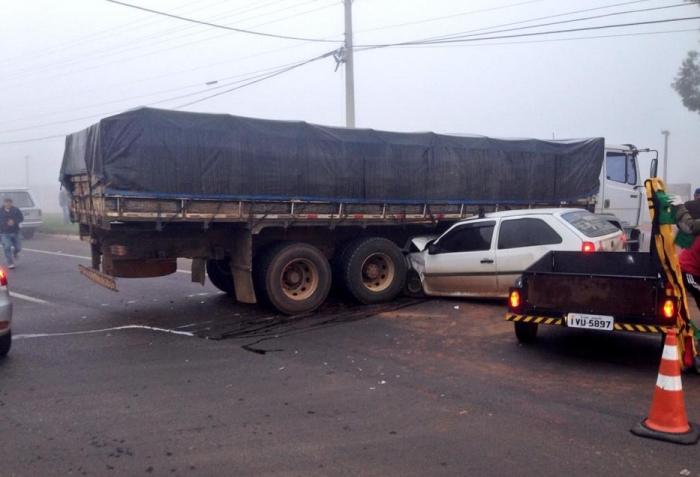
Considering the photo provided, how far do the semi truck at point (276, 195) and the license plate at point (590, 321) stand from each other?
412 cm

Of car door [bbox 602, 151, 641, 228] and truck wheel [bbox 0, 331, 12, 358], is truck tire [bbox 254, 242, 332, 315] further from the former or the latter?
car door [bbox 602, 151, 641, 228]

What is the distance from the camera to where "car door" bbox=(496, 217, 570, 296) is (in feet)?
31.2

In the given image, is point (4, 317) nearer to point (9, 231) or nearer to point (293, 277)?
point (293, 277)

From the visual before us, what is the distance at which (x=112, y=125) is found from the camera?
28.1 ft

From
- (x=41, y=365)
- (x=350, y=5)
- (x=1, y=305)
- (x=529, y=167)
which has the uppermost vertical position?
(x=350, y=5)

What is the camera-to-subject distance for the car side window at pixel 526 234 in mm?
9570

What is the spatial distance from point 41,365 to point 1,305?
741mm

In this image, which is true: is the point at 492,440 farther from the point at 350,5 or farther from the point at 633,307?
the point at 350,5

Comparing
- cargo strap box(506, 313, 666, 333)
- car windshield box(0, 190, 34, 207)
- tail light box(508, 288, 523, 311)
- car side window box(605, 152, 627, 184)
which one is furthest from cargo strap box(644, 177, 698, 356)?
car windshield box(0, 190, 34, 207)

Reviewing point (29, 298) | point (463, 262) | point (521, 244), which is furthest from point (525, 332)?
point (29, 298)

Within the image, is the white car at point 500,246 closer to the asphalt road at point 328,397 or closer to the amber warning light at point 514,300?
the asphalt road at point 328,397

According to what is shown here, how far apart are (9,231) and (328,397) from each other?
13.6 meters

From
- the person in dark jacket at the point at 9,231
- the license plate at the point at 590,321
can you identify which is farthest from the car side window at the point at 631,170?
the person in dark jacket at the point at 9,231

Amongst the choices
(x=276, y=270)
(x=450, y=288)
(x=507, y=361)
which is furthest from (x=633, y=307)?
(x=276, y=270)
